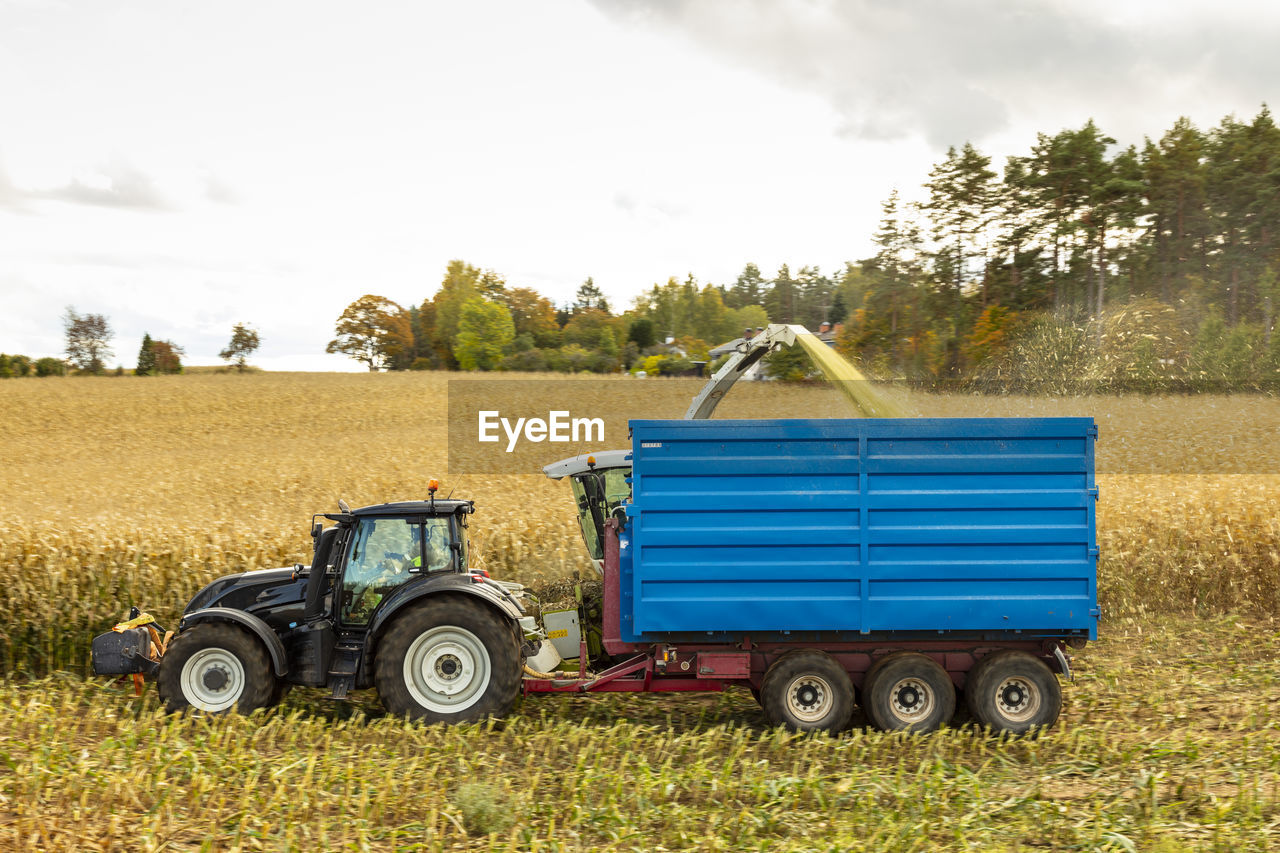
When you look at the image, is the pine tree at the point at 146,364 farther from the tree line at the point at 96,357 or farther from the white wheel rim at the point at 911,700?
the white wheel rim at the point at 911,700

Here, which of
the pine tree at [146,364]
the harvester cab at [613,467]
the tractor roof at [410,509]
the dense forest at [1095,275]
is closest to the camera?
the tractor roof at [410,509]

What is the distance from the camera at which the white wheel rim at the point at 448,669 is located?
22.4 feet

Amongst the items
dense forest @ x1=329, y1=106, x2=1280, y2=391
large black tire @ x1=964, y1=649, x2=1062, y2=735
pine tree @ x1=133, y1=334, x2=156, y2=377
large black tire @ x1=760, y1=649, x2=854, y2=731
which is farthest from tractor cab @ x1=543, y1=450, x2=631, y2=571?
pine tree @ x1=133, y1=334, x2=156, y2=377

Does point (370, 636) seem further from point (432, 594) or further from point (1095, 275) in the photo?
point (1095, 275)

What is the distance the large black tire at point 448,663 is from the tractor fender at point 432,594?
0.07m

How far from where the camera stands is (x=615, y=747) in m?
6.23

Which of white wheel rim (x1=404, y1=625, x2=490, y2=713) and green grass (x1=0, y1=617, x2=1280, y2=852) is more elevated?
white wheel rim (x1=404, y1=625, x2=490, y2=713)

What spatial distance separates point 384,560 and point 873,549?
3596 mm

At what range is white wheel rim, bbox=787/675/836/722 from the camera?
262 inches

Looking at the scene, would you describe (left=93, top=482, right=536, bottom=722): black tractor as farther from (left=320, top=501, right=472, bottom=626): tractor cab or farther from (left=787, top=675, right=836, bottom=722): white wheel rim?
(left=787, top=675, right=836, bottom=722): white wheel rim

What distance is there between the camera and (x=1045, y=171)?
125 ft

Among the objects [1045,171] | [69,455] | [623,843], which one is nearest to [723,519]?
[623,843]

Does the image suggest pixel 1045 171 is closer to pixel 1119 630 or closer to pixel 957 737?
pixel 1119 630

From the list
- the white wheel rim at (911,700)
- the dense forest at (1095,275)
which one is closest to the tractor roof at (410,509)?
the white wheel rim at (911,700)
